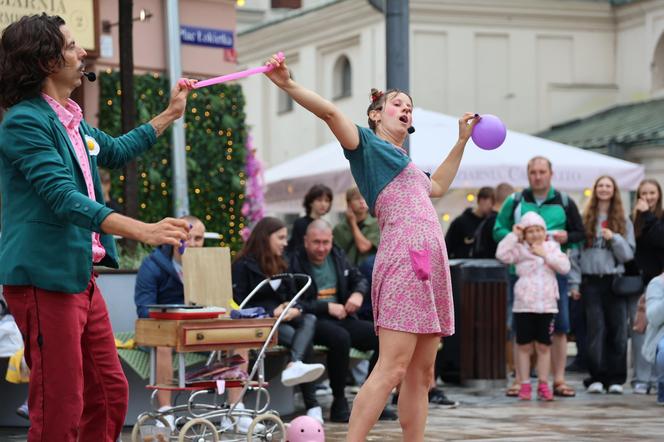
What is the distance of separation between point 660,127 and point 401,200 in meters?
21.1

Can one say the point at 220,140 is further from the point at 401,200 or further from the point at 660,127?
the point at 660,127

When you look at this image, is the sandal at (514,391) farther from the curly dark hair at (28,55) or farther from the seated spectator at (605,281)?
the curly dark hair at (28,55)

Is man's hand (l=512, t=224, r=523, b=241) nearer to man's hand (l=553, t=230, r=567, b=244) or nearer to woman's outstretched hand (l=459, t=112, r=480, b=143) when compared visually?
man's hand (l=553, t=230, r=567, b=244)

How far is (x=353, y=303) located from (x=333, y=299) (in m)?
0.20

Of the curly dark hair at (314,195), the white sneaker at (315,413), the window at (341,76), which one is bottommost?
the white sneaker at (315,413)

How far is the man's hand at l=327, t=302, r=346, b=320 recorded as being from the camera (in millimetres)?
10312

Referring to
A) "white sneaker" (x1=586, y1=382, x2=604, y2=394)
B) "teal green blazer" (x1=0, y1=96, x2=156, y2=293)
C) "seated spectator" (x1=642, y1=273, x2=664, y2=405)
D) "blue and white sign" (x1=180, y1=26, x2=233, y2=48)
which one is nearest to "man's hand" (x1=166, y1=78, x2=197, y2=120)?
"teal green blazer" (x1=0, y1=96, x2=156, y2=293)

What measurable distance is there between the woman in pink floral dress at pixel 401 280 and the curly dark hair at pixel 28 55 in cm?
150

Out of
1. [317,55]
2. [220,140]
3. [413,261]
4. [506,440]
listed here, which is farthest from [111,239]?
[317,55]

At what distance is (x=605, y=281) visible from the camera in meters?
12.2

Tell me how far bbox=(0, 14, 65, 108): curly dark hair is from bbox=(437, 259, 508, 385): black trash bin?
7362mm

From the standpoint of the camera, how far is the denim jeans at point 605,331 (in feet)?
39.7

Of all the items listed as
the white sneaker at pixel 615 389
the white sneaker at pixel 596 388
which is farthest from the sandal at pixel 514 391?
the white sneaker at pixel 615 389

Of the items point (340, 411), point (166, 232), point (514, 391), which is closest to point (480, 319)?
point (514, 391)
